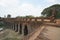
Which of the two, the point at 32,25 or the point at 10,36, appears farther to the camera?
the point at 10,36

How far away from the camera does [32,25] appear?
27.3 m

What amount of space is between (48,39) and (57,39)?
0.54 m

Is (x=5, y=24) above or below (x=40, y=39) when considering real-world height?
below

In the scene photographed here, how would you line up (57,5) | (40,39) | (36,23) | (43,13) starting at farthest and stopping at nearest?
(43,13) → (57,5) → (36,23) → (40,39)

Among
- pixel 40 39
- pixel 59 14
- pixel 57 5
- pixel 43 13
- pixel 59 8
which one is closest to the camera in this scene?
pixel 40 39

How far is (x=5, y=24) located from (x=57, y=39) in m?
65.0

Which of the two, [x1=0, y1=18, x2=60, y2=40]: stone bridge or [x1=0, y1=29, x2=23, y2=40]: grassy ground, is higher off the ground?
[x1=0, y1=18, x2=60, y2=40]: stone bridge

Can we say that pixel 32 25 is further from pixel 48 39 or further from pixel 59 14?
pixel 59 14

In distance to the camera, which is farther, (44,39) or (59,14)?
(59,14)

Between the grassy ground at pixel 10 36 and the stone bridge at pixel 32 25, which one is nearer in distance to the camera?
the stone bridge at pixel 32 25

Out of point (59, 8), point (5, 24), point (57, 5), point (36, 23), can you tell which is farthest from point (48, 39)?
point (5, 24)

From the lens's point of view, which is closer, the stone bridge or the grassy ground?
the stone bridge

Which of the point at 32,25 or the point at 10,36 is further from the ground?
the point at 32,25

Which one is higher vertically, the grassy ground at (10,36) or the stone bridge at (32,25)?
the stone bridge at (32,25)
